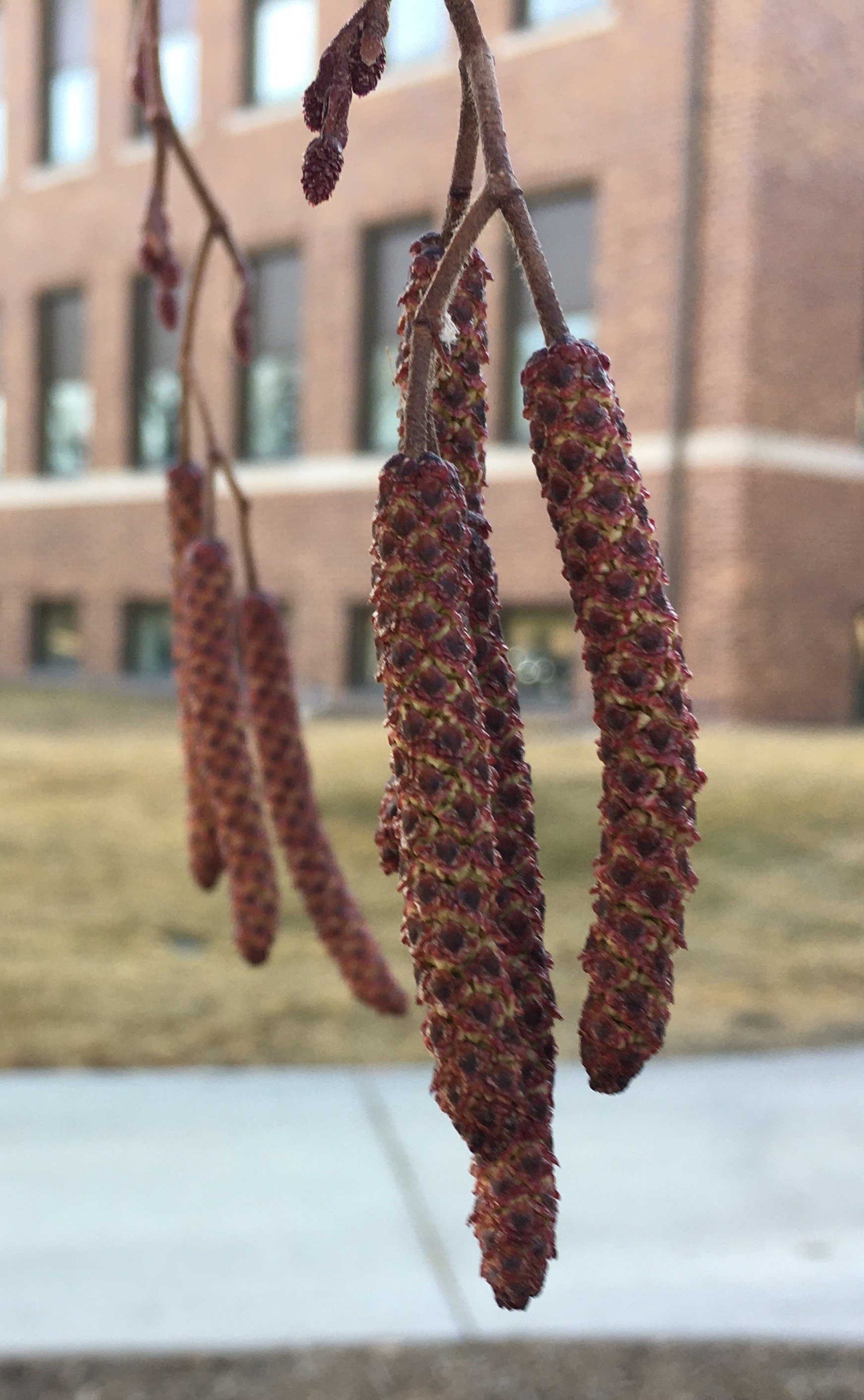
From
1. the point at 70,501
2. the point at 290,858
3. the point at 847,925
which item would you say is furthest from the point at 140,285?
the point at 290,858

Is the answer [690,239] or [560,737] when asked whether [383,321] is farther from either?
[560,737]

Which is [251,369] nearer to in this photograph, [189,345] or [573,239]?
[573,239]

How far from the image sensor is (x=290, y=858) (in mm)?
786

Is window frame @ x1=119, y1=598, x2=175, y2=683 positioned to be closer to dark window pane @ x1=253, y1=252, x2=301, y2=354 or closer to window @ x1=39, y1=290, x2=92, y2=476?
window @ x1=39, y1=290, x2=92, y2=476

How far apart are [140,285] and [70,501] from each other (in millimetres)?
1977

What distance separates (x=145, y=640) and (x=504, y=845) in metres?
12.5

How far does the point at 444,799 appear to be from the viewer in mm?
338

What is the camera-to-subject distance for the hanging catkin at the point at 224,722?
0.71 meters

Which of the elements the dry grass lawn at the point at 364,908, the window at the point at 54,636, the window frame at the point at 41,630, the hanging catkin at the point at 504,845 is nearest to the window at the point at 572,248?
the dry grass lawn at the point at 364,908

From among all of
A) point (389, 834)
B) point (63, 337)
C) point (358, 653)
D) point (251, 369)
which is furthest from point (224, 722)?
point (63, 337)

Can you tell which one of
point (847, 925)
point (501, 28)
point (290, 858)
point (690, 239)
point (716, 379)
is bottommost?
point (847, 925)

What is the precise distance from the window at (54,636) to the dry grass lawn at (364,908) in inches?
207

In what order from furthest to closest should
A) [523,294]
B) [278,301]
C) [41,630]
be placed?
[41,630], [278,301], [523,294]

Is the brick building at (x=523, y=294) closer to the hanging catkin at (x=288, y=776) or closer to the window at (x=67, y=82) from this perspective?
the window at (x=67, y=82)
